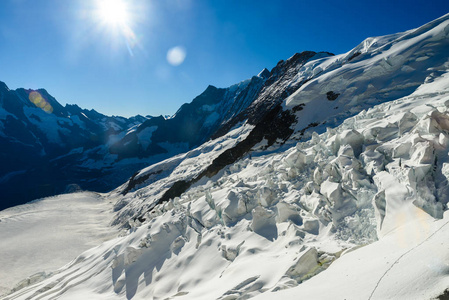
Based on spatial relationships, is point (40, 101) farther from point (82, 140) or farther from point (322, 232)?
point (322, 232)

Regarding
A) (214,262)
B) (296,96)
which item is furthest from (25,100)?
(214,262)

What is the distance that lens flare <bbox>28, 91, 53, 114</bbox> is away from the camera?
16200 cm

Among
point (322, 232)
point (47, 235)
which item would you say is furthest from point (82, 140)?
point (322, 232)

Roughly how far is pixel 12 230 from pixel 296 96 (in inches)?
1905

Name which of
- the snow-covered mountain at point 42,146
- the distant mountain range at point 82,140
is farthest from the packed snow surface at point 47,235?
the snow-covered mountain at point 42,146

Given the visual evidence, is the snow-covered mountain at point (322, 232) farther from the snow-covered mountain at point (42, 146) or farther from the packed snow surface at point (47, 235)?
the snow-covered mountain at point (42, 146)

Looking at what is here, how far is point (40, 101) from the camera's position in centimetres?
16588

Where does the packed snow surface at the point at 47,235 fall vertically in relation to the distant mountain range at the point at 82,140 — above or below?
below

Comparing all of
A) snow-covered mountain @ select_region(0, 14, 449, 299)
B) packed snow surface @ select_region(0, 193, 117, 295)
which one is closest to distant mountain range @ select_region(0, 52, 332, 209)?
packed snow surface @ select_region(0, 193, 117, 295)

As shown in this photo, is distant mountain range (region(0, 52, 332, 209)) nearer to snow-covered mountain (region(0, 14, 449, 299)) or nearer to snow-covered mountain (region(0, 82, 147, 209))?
snow-covered mountain (region(0, 82, 147, 209))

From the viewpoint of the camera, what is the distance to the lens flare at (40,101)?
16200cm

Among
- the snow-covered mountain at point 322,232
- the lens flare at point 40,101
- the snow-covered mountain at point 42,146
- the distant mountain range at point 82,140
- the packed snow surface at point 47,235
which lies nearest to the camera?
the snow-covered mountain at point 322,232

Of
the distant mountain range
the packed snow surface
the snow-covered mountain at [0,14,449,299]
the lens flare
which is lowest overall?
the snow-covered mountain at [0,14,449,299]

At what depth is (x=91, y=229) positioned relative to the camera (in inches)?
1457
